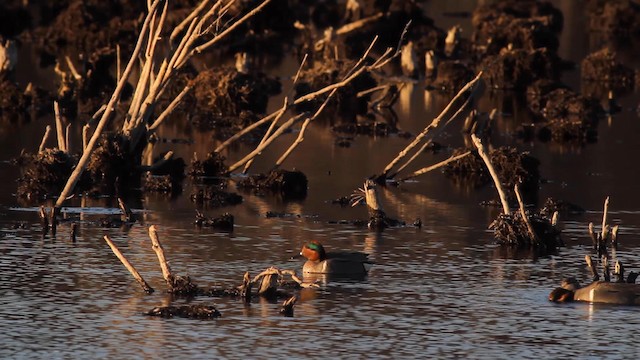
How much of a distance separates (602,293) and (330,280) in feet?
18.1

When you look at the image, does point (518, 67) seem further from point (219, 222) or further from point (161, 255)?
point (161, 255)

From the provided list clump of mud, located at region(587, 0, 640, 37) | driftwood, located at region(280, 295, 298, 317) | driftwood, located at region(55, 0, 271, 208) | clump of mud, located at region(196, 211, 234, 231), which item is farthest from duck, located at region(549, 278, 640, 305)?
clump of mud, located at region(587, 0, 640, 37)

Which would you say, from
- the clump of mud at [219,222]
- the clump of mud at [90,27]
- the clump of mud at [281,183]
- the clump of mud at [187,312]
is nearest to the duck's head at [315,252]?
the clump of mud at [187,312]

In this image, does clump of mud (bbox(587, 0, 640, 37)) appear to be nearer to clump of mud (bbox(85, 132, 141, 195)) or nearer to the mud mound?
the mud mound

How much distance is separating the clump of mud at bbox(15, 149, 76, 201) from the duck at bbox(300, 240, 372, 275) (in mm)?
13127

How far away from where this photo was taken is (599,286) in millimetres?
32156

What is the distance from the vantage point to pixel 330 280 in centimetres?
3456

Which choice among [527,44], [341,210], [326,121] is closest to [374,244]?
[341,210]

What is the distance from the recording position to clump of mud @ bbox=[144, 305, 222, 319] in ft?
100

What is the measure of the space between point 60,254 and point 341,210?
395 inches

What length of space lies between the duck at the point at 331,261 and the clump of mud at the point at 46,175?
13.1m

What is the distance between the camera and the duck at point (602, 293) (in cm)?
3198

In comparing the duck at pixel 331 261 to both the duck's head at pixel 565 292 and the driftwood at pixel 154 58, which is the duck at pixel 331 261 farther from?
the driftwood at pixel 154 58

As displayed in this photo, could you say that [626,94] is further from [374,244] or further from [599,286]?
[599,286]
